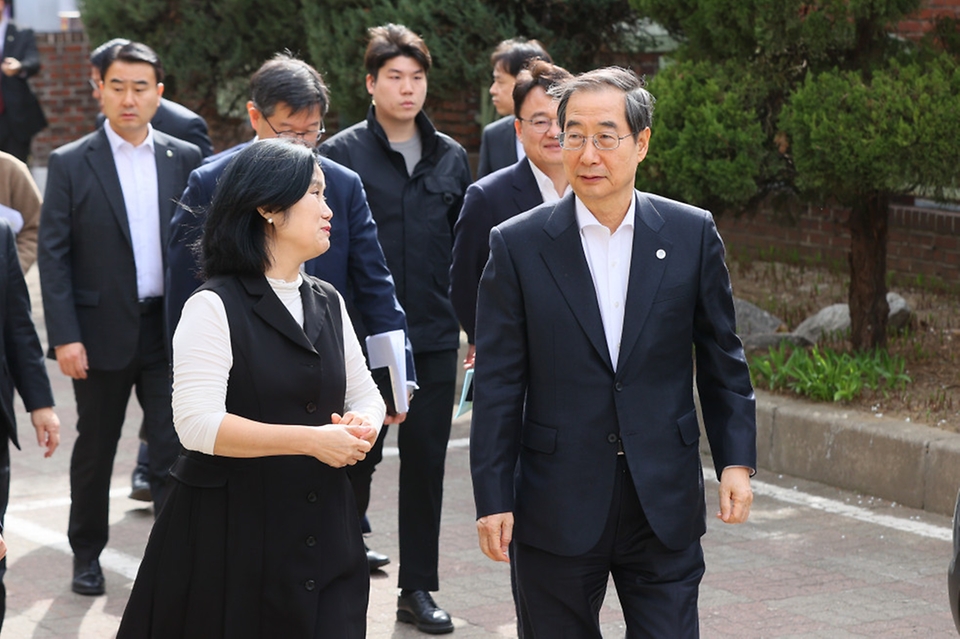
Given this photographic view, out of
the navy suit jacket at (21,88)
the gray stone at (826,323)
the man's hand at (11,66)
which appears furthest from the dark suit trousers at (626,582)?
the navy suit jacket at (21,88)

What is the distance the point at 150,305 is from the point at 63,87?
45.5 ft

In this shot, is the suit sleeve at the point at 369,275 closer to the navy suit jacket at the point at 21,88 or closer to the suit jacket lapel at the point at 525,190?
the suit jacket lapel at the point at 525,190

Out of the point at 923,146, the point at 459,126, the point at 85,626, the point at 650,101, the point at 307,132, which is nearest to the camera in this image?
the point at 650,101

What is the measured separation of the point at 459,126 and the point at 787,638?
9.77m

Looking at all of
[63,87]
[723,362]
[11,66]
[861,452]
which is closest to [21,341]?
[723,362]

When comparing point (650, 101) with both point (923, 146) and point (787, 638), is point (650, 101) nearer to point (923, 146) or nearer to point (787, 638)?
point (787, 638)

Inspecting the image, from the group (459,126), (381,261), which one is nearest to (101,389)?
(381,261)

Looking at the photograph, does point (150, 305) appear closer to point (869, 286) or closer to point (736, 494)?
point (736, 494)

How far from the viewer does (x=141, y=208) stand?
21.0ft

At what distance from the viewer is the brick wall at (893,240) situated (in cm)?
1087

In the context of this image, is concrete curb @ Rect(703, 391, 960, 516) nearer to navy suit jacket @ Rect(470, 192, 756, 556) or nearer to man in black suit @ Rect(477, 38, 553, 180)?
man in black suit @ Rect(477, 38, 553, 180)

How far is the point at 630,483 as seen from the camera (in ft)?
12.4

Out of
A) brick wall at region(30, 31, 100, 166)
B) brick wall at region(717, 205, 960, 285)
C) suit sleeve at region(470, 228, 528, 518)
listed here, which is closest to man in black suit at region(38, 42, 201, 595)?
suit sleeve at region(470, 228, 528, 518)

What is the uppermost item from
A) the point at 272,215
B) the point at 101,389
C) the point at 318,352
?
the point at 272,215
